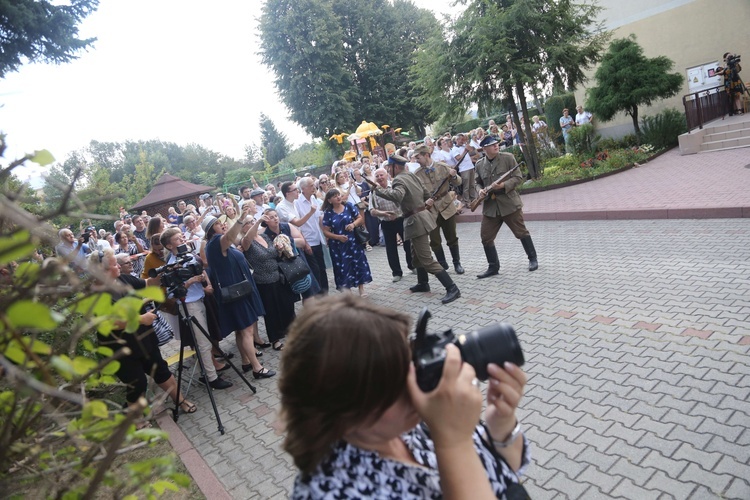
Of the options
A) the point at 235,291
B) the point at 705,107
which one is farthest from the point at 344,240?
the point at 705,107

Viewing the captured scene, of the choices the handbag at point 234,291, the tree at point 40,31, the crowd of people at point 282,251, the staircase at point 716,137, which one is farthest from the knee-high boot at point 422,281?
the staircase at point 716,137

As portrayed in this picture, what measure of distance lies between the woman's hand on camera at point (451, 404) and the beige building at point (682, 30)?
718 inches

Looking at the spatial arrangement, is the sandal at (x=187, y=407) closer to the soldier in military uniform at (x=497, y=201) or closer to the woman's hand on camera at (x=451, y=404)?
the soldier in military uniform at (x=497, y=201)

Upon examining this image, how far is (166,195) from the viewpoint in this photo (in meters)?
21.0

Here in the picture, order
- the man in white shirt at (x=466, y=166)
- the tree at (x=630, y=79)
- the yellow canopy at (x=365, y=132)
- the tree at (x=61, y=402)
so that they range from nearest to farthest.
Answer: the tree at (x=61, y=402) → the man in white shirt at (x=466, y=166) → the tree at (x=630, y=79) → the yellow canopy at (x=365, y=132)

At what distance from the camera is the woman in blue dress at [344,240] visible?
7.53m


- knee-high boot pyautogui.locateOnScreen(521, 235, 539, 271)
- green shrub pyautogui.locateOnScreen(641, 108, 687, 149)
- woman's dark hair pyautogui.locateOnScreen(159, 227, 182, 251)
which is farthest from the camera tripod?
green shrub pyautogui.locateOnScreen(641, 108, 687, 149)

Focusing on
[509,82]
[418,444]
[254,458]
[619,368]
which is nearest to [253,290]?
[254,458]

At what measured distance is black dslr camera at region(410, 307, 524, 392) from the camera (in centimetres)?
132

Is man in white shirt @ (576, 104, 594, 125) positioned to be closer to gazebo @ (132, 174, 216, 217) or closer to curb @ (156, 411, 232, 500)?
gazebo @ (132, 174, 216, 217)

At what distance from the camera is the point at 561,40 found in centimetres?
1436

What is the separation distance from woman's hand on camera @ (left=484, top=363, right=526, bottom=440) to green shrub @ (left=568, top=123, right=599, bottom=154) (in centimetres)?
1734

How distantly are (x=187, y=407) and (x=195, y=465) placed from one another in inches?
51.5

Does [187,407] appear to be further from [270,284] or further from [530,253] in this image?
[530,253]
